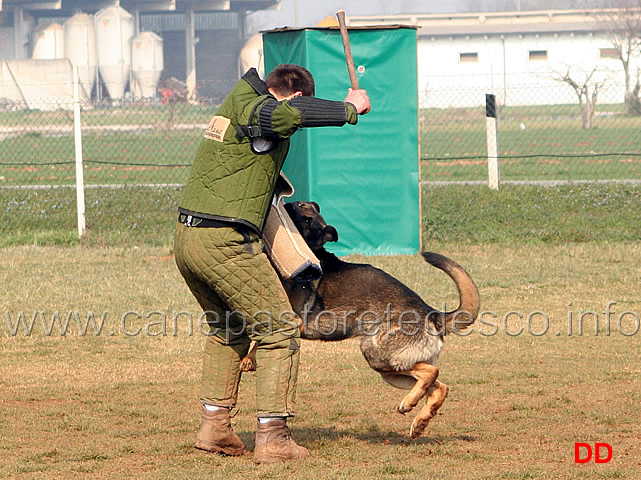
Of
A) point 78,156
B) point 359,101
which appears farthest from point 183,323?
point 78,156

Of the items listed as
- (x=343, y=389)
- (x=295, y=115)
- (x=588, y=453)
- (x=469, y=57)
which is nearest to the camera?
(x=295, y=115)

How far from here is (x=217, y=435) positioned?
441 centimetres

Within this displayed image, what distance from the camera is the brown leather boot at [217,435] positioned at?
174 inches

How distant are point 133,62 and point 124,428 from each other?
63.1 meters

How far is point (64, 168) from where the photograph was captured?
23.6m

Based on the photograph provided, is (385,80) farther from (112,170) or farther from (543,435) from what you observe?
(112,170)

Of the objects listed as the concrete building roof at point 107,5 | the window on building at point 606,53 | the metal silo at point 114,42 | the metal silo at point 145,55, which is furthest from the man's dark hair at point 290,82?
the concrete building roof at point 107,5

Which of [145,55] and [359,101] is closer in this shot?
[359,101]

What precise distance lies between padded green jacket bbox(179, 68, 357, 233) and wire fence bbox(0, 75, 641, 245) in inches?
291

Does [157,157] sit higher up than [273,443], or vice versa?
[157,157]

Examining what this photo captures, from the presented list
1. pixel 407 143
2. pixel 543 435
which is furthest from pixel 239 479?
pixel 407 143

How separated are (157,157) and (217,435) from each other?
20.3m

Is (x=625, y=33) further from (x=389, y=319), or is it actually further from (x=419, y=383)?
(x=419, y=383)

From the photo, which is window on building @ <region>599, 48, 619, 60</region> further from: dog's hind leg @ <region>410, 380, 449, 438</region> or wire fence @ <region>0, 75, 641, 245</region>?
dog's hind leg @ <region>410, 380, 449, 438</region>
